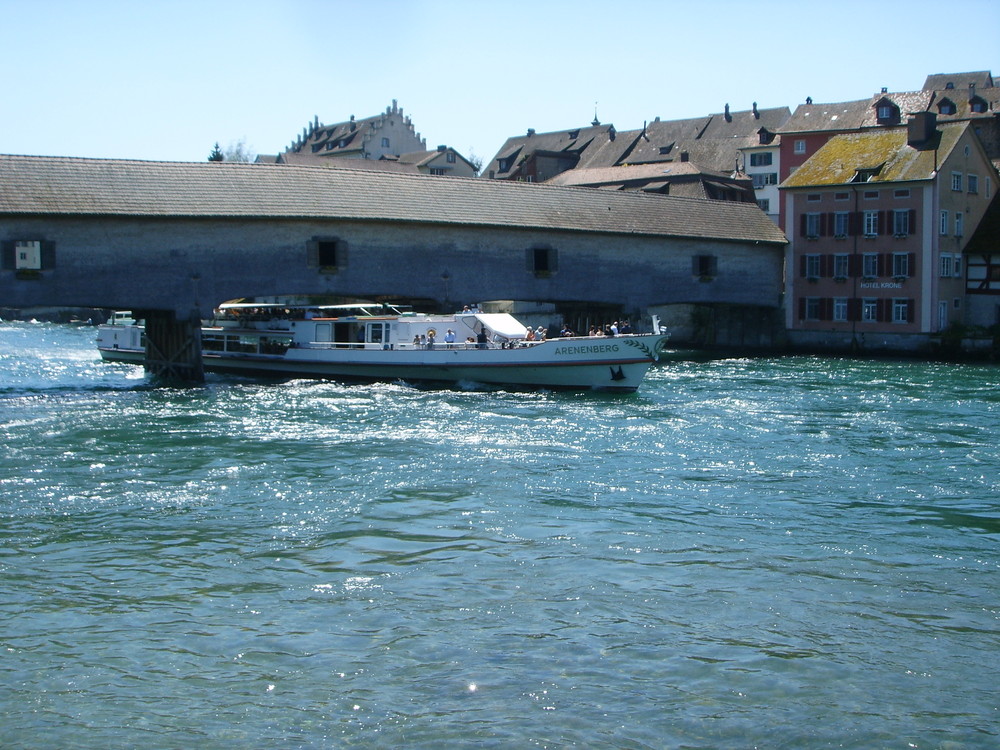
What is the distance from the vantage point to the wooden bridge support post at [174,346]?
31172 mm

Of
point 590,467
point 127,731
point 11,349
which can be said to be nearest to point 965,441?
point 590,467

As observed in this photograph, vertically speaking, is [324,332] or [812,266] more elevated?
[812,266]

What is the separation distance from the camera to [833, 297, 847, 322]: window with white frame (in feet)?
134

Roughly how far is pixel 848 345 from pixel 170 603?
110 feet

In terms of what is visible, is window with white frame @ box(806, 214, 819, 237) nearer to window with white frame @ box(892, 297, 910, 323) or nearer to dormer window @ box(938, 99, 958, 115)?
window with white frame @ box(892, 297, 910, 323)

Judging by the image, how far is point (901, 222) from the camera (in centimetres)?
3975

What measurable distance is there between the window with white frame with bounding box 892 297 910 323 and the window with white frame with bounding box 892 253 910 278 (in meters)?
0.83

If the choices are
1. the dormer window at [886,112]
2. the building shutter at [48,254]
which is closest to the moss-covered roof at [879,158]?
the dormer window at [886,112]

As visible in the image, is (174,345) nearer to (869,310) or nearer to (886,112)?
(869,310)

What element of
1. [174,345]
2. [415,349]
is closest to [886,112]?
[415,349]

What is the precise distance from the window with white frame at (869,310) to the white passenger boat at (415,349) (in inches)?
508

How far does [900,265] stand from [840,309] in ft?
8.33

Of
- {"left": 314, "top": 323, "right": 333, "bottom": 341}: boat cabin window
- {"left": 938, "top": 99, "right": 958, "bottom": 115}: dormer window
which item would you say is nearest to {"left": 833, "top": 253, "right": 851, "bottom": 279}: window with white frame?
{"left": 314, "top": 323, "right": 333, "bottom": 341}: boat cabin window

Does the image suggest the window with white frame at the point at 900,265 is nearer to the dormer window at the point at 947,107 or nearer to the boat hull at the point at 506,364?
the boat hull at the point at 506,364
